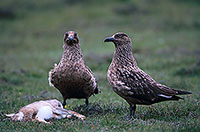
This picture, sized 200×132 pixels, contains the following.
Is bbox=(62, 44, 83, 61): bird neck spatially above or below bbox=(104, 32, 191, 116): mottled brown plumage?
above

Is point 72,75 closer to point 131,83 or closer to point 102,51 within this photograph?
point 131,83

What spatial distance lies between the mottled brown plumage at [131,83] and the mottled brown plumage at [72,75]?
2.30 feet

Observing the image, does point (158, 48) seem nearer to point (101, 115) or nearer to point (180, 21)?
point (180, 21)

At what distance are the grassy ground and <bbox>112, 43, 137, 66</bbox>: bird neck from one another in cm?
115

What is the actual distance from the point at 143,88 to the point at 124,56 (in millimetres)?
913

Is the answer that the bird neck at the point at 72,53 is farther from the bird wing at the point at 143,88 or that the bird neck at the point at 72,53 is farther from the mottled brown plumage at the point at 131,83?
the bird wing at the point at 143,88

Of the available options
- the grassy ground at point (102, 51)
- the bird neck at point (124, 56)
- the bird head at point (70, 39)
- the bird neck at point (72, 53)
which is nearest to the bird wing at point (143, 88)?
the bird neck at point (124, 56)

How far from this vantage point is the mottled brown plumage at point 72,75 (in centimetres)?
714

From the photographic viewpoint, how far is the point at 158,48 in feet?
56.0

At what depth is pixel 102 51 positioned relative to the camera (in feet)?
56.0

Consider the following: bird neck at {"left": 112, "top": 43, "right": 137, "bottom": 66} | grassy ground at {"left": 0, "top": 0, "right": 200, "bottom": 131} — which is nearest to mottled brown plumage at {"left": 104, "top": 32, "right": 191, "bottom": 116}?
bird neck at {"left": 112, "top": 43, "right": 137, "bottom": 66}

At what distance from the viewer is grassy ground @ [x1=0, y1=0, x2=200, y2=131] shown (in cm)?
644

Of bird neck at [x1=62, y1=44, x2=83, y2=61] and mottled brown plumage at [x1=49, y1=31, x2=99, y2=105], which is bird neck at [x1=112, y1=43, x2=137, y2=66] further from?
bird neck at [x1=62, y1=44, x2=83, y2=61]

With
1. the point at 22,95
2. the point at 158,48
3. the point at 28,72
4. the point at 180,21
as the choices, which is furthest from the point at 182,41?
the point at 22,95
